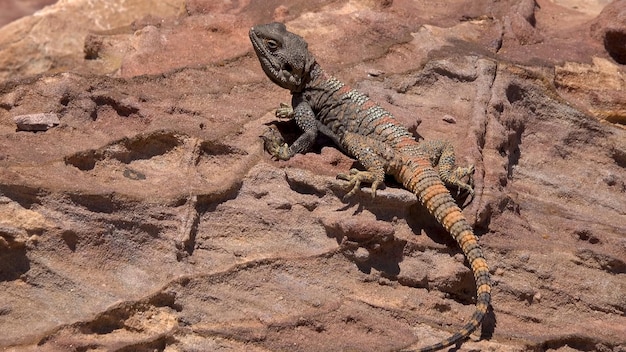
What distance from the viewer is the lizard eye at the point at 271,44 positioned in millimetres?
6148

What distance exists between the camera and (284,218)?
5.29 meters

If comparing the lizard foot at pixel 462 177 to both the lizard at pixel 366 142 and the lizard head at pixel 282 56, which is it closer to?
the lizard at pixel 366 142

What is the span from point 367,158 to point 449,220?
0.89m

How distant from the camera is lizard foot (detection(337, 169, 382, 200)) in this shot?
208 inches

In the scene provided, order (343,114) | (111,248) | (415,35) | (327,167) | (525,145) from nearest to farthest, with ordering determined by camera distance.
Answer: (111,248), (327,167), (343,114), (525,145), (415,35)

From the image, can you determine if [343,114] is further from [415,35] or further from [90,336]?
[90,336]

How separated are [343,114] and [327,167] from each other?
712 mm

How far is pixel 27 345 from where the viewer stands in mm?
4641

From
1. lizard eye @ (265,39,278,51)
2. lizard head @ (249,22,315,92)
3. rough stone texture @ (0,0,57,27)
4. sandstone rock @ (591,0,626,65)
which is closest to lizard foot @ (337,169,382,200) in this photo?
lizard head @ (249,22,315,92)

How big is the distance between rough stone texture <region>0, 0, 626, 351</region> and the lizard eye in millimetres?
585

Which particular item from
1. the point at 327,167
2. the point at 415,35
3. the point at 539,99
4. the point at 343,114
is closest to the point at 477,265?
the point at 327,167

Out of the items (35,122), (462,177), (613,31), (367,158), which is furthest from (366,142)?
(613,31)

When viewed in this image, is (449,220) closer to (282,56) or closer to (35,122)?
(282,56)

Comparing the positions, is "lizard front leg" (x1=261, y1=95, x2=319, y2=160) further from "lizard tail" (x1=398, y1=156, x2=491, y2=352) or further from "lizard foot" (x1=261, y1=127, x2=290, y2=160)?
"lizard tail" (x1=398, y1=156, x2=491, y2=352)
